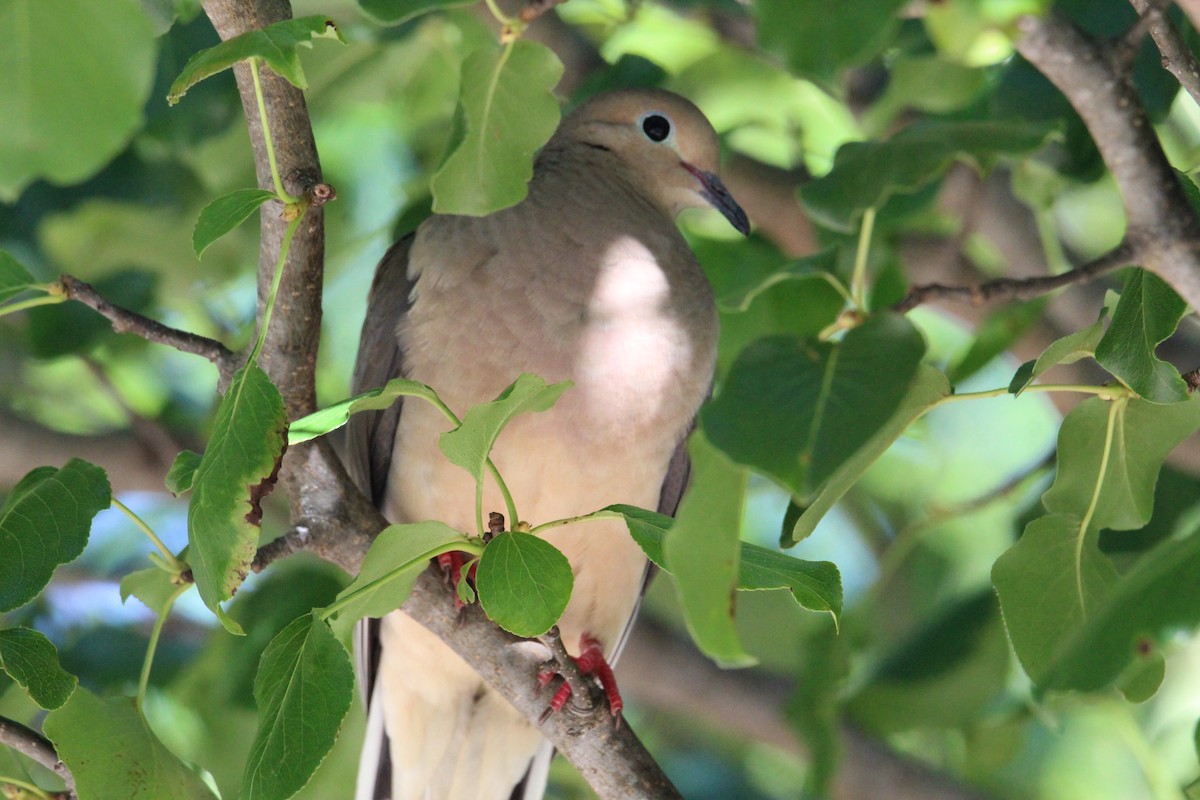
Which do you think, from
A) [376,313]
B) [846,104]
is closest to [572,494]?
[376,313]

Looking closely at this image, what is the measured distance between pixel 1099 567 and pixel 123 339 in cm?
202

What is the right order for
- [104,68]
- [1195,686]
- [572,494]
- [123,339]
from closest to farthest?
[104,68] < [572,494] < [123,339] < [1195,686]

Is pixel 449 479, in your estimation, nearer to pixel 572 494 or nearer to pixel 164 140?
pixel 572 494

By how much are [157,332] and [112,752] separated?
0.47m

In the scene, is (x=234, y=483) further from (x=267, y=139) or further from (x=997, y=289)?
(x=997, y=289)

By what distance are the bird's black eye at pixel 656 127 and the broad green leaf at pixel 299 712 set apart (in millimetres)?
1400

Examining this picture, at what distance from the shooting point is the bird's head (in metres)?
2.37

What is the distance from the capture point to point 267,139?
1297 mm

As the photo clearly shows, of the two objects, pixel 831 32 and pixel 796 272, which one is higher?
pixel 831 32

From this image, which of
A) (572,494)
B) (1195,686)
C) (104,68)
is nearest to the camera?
(104,68)

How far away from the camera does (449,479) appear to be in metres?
2.04

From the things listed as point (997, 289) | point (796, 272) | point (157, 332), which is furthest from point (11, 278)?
point (997, 289)

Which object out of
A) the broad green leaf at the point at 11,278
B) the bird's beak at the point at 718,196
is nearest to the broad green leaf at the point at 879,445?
the broad green leaf at the point at 11,278

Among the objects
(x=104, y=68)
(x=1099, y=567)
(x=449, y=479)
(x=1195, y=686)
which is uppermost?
(x=104, y=68)
